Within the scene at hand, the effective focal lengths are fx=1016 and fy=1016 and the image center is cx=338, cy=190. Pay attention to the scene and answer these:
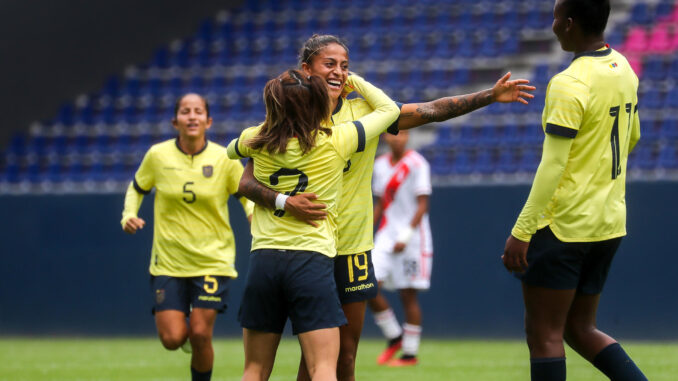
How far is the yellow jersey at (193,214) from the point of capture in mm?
7383

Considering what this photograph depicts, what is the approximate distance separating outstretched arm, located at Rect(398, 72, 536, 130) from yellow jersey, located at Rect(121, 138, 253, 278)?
2.24 m

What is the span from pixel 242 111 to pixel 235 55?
186 centimetres

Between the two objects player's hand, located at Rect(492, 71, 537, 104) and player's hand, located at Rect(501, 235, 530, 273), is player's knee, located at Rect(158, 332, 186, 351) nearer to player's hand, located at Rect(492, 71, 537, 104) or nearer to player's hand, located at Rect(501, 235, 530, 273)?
player's hand, located at Rect(501, 235, 530, 273)

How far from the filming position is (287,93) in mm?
4871

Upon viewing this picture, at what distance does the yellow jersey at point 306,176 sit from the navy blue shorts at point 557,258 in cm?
103

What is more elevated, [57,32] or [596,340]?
[57,32]

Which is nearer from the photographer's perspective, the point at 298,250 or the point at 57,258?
the point at 298,250

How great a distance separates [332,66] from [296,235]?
0.96 meters

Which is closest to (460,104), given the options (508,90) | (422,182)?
(508,90)

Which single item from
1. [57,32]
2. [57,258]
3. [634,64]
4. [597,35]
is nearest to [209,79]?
[57,32]

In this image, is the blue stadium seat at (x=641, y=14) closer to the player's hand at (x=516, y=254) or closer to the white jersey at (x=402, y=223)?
the white jersey at (x=402, y=223)

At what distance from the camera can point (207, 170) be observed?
746 cm

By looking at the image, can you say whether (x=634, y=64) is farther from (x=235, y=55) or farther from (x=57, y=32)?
(x=57, y=32)

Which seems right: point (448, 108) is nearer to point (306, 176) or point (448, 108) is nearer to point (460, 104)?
point (460, 104)
